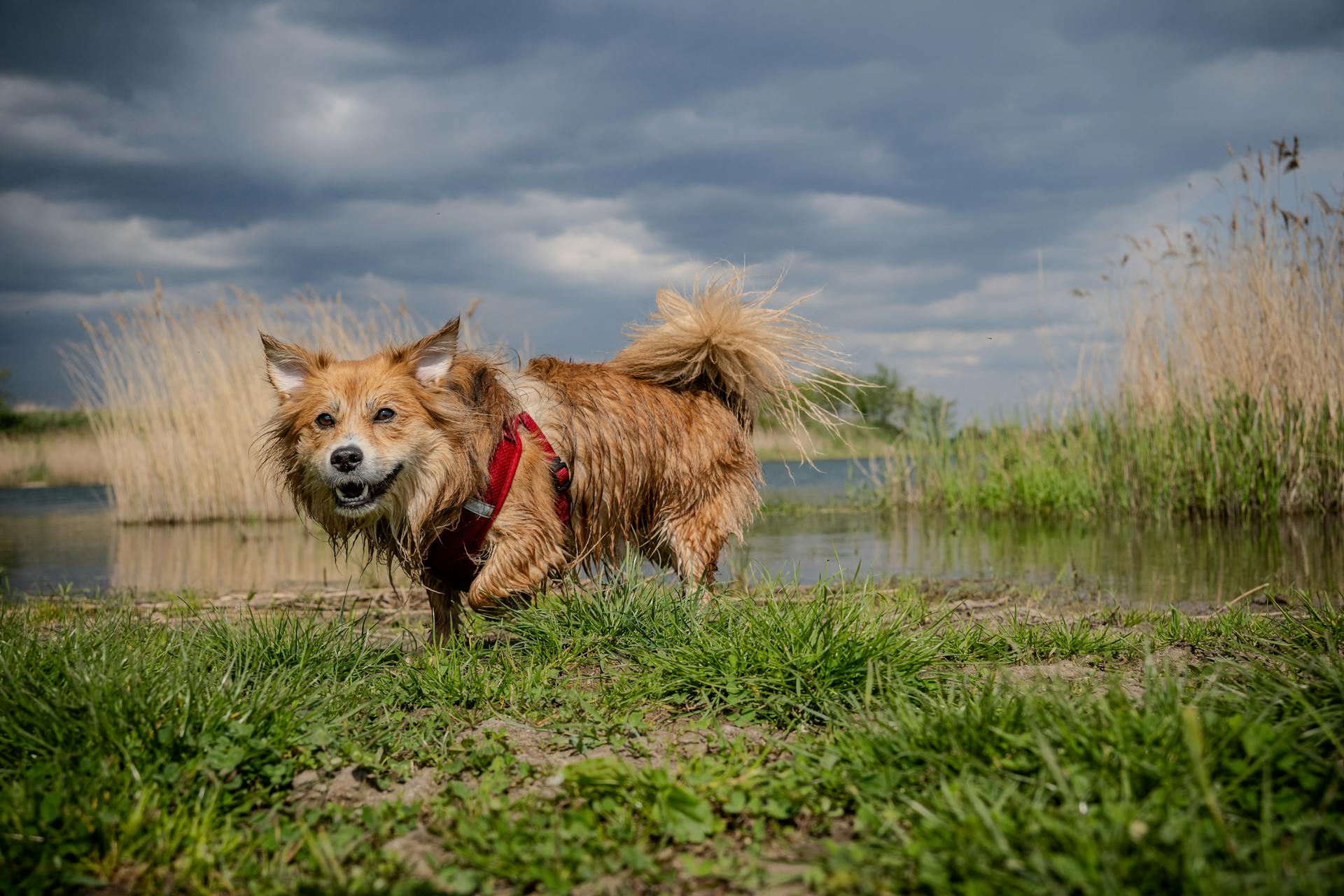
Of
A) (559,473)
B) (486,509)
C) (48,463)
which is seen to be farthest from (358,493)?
(48,463)

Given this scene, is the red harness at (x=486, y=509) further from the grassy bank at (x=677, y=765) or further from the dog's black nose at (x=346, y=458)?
the grassy bank at (x=677, y=765)

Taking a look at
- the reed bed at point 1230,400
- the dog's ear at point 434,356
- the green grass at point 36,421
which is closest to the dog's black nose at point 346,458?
the dog's ear at point 434,356

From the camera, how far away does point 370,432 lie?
3.39 metres

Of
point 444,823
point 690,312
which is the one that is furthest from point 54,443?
point 444,823

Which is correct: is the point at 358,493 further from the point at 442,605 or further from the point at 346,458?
the point at 442,605

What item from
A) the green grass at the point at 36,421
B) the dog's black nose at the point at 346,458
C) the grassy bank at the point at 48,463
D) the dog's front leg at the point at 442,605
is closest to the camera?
the dog's black nose at the point at 346,458

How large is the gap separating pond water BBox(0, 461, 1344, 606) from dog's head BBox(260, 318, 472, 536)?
2.99ft

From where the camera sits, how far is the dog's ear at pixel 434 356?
363 cm

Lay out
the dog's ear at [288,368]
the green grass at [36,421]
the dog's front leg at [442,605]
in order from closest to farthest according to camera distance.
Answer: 1. the dog's ear at [288,368]
2. the dog's front leg at [442,605]
3. the green grass at [36,421]

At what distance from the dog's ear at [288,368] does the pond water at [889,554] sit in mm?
1034

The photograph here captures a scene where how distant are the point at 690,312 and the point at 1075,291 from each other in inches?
279

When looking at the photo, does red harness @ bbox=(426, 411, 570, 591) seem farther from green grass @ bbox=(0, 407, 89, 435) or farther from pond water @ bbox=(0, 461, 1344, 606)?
green grass @ bbox=(0, 407, 89, 435)

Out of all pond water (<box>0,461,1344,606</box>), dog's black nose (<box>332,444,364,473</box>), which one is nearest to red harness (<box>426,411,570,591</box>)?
dog's black nose (<box>332,444,364,473</box>)

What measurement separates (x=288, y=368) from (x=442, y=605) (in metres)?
1.29
